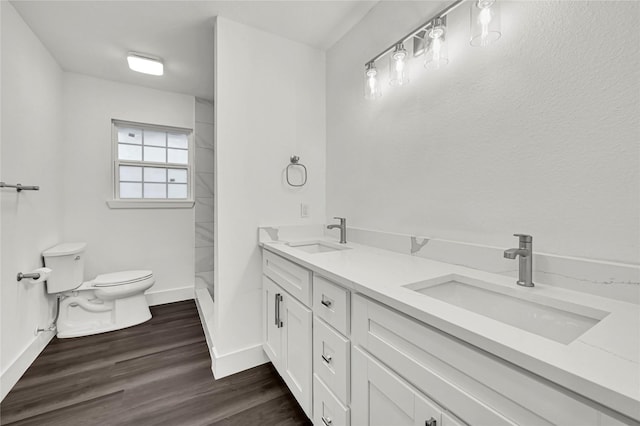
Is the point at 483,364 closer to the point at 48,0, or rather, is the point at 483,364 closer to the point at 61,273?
the point at 48,0

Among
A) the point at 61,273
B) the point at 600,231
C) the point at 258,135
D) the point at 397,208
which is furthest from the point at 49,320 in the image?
the point at 600,231

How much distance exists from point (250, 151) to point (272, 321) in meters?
1.18

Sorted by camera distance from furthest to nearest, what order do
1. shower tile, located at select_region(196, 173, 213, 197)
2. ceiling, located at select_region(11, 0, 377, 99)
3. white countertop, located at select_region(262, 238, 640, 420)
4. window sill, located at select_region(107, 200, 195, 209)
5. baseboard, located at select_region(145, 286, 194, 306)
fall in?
shower tile, located at select_region(196, 173, 213, 197), baseboard, located at select_region(145, 286, 194, 306), window sill, located at select_region(107, 200, 195, 209), ceiling, located at select_region(11, 0, 377, 99), white countertop, located at select_region(262, 238, 640, 420)

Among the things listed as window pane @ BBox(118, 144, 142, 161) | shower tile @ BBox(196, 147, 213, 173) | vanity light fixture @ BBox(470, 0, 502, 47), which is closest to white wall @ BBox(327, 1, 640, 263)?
vanity light fixture @ BBox(470, 0, 502, 47)

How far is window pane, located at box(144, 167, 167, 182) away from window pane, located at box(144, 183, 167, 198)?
0.06m

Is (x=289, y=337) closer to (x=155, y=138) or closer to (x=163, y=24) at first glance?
(x=163, y=24)

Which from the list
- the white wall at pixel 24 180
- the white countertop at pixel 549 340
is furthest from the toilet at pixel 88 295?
the white countertop at pixel 549 340

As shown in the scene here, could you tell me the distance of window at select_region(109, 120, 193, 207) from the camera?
2.92 meters

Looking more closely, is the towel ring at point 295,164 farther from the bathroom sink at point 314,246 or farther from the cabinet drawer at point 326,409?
the cabinet drawer at point 326,409

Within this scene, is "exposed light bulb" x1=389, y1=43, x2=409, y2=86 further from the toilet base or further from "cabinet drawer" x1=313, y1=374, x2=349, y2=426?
the toilet base

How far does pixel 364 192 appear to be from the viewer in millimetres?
1881

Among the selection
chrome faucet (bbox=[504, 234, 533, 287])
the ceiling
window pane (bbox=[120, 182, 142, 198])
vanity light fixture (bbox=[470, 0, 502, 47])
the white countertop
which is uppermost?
the ceiling

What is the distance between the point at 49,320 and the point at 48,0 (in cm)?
240

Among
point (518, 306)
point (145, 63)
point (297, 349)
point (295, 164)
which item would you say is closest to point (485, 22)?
point (518, 306)
